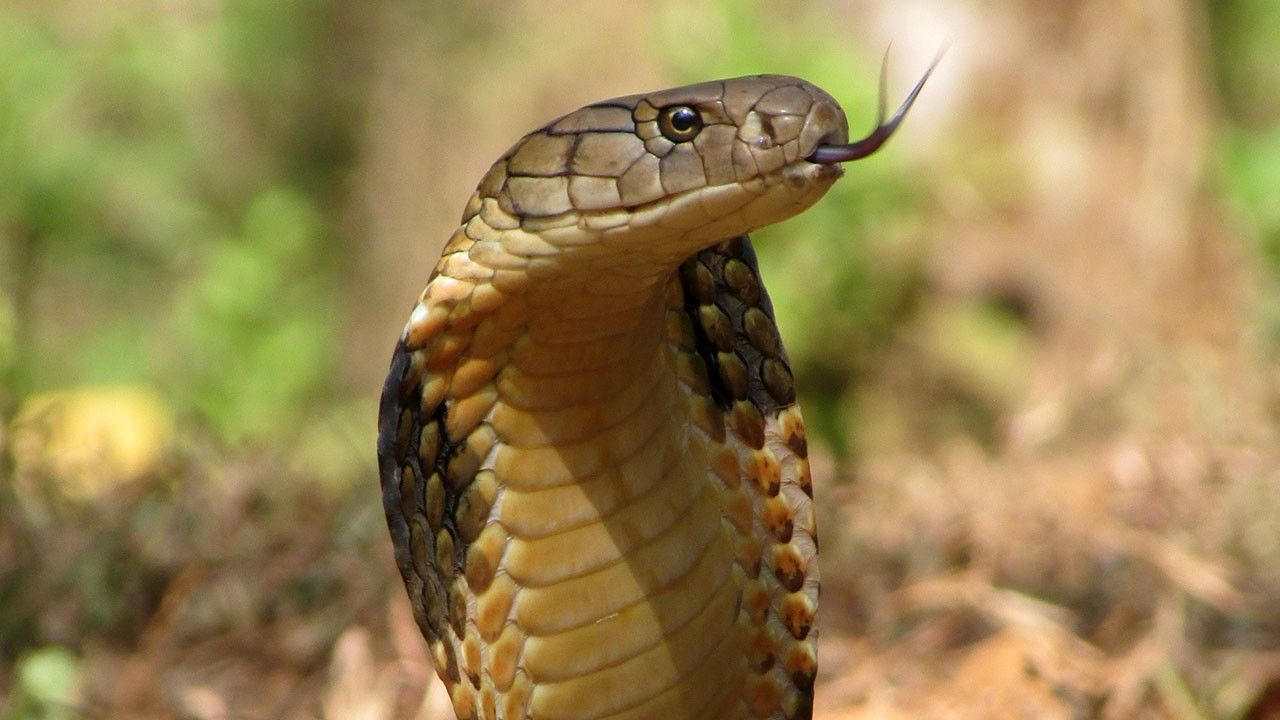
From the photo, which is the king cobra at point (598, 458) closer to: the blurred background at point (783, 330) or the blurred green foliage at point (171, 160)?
the blurred background at point (783, 330)

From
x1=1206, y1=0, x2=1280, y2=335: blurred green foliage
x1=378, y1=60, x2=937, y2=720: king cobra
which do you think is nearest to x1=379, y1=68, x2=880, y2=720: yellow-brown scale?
x1=378, y1=60, x2=937, y2=720: king cobra

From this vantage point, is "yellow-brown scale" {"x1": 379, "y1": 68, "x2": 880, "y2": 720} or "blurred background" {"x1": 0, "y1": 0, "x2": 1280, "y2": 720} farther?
"blurred background" {"x1": 0, "y1": 0, "x2": 1280, "y2": 720}

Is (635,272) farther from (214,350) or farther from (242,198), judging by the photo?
(242,198)

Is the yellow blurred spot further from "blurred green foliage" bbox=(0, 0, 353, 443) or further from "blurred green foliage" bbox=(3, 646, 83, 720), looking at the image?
"blurred green foliage" bbox=(0, 0, 353, 443)

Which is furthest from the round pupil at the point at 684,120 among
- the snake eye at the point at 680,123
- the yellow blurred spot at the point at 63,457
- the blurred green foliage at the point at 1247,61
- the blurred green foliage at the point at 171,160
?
the blurred green foliage at the point at 1247,61

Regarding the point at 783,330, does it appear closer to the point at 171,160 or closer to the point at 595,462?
the point at 595,462

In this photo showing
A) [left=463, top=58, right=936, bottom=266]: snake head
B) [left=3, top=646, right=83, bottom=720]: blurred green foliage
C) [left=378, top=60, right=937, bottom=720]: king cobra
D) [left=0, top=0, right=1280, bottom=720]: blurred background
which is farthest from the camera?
[left=0, top=0, right=1280, bottom=720]: blurred background
